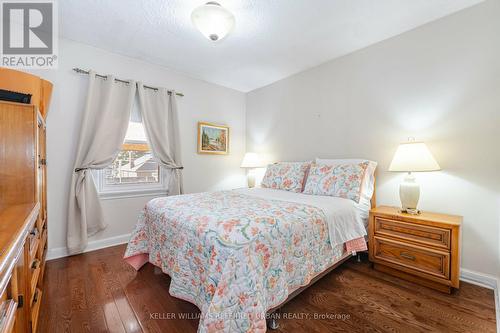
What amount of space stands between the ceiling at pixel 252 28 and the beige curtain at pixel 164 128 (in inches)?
18.8

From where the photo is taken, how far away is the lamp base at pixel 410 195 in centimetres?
203

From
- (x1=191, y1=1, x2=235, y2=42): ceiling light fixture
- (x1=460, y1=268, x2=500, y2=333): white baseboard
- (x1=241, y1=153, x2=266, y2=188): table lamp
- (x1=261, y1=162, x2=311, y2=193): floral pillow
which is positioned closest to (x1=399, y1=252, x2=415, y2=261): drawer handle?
(x1=460, y1=268, x2=500, y2=333): white baseboard

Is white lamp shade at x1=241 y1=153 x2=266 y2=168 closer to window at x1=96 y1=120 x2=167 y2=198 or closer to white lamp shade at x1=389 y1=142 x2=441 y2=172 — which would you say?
window at x1=96 y1=120 x2=167 y2=198

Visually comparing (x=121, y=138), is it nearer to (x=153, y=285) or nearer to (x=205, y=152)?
(x=205, y=152)

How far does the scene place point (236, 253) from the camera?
1154mm

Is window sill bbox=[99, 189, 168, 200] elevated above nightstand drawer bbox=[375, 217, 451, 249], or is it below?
above

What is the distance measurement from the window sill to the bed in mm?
979

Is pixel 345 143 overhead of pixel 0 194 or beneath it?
overhead

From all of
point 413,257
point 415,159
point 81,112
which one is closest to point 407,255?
point 413,257

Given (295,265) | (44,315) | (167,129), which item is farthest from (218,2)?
(44,315)

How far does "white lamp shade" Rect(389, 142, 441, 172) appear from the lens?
6.31ft

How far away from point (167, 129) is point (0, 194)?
2003 mm

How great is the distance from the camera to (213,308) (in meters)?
1.10

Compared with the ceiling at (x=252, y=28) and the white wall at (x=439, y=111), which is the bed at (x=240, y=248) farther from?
the ceiling at (x=252, y=28)
